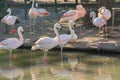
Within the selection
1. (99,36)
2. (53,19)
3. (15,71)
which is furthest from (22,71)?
(53,19)

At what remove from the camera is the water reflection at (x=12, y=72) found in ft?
37.3

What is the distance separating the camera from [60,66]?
12344 millimetres

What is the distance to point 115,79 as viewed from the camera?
1081 cm

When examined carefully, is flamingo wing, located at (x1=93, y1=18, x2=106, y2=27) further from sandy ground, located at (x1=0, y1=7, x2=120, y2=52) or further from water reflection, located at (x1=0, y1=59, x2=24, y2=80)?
water reflection, located at (x1=0, y1=59, x2=24, y2=80)

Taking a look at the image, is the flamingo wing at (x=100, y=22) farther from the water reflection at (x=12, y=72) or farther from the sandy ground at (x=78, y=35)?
the water reflection at (x=12, y=72)

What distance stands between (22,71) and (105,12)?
17.5 ft

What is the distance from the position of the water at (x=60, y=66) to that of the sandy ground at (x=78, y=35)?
1.00 ft

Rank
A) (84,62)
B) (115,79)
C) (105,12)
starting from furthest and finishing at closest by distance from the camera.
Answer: (105,12)
(84,62)
(115,79)

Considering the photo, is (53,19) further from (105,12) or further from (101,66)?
(101,66)

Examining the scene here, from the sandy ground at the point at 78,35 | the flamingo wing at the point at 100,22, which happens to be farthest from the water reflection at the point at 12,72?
the flamingo wing at the point at 100,22

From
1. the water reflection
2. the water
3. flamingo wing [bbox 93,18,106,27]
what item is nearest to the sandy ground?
the water

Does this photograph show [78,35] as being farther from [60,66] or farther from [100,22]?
[60,66]

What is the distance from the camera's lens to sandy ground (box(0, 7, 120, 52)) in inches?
547

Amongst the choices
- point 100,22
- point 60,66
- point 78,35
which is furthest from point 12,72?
point 78,35
